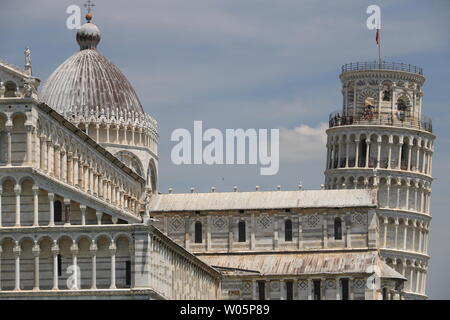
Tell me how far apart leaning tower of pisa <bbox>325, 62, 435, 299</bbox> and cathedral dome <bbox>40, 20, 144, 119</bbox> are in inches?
1445

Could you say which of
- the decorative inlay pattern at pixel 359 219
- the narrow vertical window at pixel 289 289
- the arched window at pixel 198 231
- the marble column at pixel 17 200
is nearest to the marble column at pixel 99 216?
the marble column at pixel 17 200

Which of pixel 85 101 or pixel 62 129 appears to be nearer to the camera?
pixel 62 129

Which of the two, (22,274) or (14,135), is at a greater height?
(14,135)

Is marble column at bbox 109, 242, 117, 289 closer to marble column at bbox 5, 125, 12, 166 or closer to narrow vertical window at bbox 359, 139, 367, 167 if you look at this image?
marble column at bbox 5, 125, 12, 166

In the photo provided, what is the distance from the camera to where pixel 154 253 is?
346 ft

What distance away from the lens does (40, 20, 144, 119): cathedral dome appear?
13762 centimetres

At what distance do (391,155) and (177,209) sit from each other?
38421mm

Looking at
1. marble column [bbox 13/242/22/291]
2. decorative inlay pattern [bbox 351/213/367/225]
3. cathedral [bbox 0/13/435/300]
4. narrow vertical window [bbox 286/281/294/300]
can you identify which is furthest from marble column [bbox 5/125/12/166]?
decorative inlay pattern [bbox 351/213/367/225]

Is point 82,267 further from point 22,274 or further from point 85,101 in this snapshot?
point 85,101

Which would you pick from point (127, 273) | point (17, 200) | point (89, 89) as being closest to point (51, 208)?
point (17, 200)

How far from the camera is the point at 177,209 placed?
140 m

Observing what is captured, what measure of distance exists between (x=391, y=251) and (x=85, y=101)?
43.3 m
